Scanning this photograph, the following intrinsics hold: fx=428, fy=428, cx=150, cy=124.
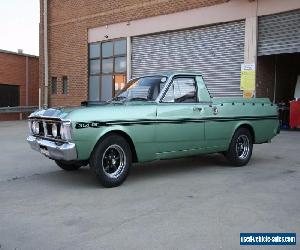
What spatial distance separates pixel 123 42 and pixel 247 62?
7280 mm

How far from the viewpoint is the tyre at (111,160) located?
638cm

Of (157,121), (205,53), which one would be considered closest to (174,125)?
(157,121)

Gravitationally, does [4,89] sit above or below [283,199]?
above

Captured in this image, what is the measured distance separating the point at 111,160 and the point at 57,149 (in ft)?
2.80

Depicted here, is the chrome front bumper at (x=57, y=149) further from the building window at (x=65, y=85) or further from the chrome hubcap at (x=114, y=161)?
the building window at (x=65, y=85)

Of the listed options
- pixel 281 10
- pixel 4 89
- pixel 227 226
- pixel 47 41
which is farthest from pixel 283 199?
pixel 4 89

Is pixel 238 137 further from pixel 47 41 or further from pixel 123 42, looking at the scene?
pixel 47 41

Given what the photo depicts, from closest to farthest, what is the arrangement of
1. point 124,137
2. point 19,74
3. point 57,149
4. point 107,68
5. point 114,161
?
1. point 57,149
2. point 114,161
3. point 124,137
4. point 107,68
5. point 19,74

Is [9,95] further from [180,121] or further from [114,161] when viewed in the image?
[114,161]

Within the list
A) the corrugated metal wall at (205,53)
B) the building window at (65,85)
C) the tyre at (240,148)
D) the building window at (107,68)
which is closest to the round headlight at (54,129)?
the tyre at (240,148)

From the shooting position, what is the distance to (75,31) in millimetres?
23594

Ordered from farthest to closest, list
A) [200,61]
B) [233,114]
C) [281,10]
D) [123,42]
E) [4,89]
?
[4,89]
[123,42]
[200,61]
[281,10]
[233,114]

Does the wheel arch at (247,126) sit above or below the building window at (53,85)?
below

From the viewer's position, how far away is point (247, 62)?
16.3 metres
